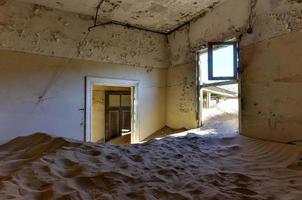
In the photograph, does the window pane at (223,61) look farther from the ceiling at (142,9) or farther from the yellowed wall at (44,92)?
the yellowed wall at (44,92)

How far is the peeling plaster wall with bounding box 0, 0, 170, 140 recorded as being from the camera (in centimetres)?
378

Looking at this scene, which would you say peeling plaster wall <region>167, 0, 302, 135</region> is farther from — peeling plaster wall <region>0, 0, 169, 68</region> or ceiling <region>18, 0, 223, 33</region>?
peeling plaster wall <region>0, 0, 169, 68</region>

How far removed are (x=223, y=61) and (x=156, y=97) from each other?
77.2 inches

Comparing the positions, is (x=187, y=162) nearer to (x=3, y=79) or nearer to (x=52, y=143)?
(x=52, y=143)

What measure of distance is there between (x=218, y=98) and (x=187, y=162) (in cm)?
362

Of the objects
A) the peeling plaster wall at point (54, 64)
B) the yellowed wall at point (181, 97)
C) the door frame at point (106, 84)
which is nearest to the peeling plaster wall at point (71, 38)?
the peeling plaster wall at point (54, 64)

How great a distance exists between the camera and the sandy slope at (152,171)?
5.14 feet

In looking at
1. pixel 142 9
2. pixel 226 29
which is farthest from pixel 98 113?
pixel 226 29

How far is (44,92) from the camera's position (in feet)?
13.2

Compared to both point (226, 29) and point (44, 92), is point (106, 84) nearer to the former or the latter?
point (44, 92)

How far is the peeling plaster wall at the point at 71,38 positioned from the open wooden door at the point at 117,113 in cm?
242

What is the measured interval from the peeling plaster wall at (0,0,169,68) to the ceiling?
19cm

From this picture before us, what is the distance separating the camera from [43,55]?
4.07m

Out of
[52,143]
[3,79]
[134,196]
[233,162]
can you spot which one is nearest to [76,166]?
[134,196]
